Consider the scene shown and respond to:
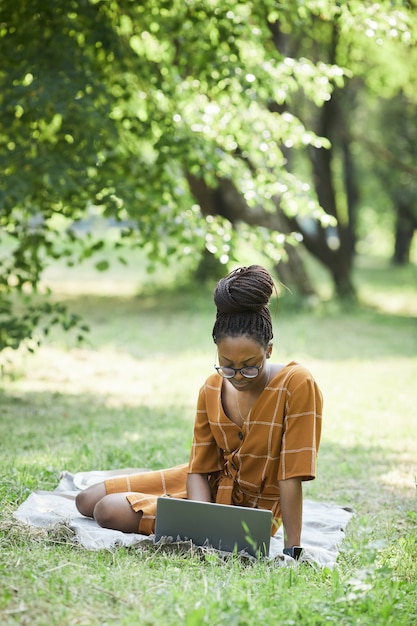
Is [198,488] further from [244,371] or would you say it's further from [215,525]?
[244,371]

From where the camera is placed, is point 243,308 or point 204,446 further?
point 204,446

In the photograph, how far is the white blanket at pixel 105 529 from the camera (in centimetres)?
390

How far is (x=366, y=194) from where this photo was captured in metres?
30.3

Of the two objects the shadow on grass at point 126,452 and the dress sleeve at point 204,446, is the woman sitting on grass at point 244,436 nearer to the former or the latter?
the dress sleeve at point 204,446

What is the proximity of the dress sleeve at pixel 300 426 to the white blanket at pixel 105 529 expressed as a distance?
41 centimetres

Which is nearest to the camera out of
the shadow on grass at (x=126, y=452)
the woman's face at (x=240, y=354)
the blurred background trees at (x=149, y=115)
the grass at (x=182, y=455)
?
the grass at (x=182, y=455)

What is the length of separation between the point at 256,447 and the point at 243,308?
67cm

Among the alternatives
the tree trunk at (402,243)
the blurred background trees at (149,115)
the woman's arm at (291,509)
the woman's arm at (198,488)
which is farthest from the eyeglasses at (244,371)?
the tree trunk at (402,243)

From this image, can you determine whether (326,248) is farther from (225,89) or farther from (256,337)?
(256,337)

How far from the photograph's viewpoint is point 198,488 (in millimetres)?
4141

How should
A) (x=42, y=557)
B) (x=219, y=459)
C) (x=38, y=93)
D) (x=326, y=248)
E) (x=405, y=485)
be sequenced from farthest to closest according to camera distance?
(x=326, y=248)
(x=38, y=93)
(x=405, y=485)
(x=219, y=459)
(x=42, y=557)

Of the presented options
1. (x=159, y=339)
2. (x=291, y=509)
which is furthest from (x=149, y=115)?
(x=159, y=339)

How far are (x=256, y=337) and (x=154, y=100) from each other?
13.5 feet

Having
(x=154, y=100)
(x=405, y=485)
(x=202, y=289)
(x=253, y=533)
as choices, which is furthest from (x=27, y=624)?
(x=202, y=289)
